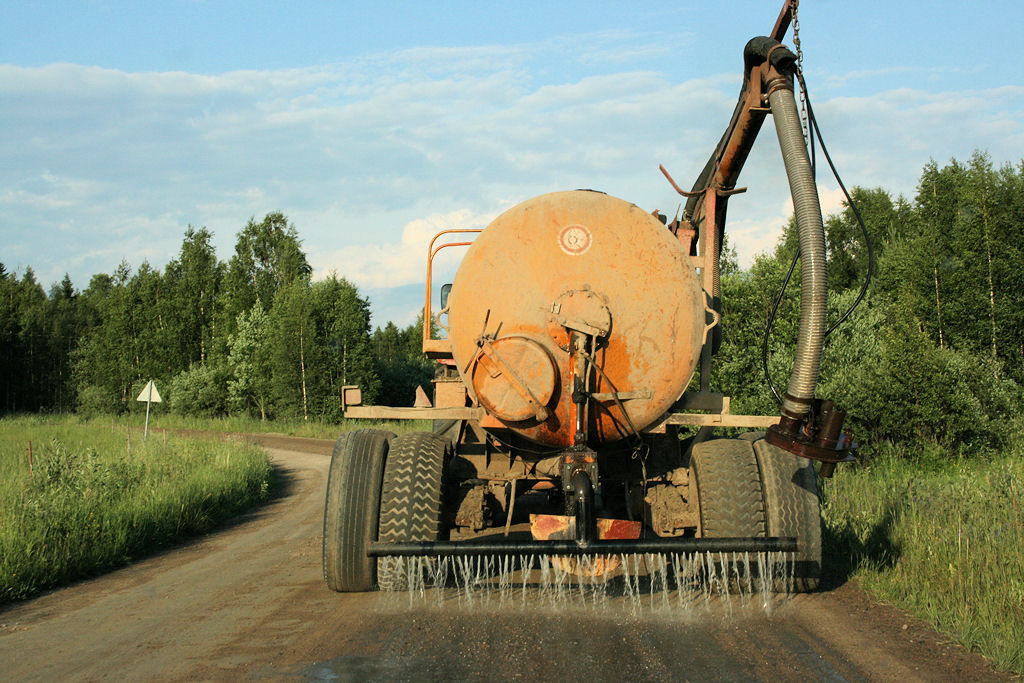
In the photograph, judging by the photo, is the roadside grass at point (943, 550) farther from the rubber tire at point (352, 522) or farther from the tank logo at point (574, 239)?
the rubber tire at point (352, 522)

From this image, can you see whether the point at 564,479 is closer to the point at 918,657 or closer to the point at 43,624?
the point at 918,657

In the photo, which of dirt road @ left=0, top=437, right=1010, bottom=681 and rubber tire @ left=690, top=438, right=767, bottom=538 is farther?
rubber tire @ left=690, top=438, right=767, bottom=538

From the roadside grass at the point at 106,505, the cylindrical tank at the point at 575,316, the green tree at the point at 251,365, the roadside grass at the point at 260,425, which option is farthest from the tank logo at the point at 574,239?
the green tree at the point at 251,365

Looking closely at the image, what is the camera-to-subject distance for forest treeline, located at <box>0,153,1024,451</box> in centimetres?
1695

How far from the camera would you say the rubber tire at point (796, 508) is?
626cm

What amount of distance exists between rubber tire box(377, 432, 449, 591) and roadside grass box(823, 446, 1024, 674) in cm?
361

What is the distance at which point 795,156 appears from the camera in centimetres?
583

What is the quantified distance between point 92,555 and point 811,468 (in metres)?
7.50

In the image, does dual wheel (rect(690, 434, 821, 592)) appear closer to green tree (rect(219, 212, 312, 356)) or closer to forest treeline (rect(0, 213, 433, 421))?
forest treeline (rect(0, 213, 433, 421))

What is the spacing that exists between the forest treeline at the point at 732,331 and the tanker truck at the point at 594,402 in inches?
456

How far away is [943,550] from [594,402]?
3436 millimetres

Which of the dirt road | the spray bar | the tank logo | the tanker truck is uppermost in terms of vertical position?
the tank logo

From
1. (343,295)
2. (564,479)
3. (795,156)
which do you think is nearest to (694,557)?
(564,479)

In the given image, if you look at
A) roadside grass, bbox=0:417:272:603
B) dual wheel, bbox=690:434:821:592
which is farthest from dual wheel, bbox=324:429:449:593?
roadside grass, bbox=0:417:272:603
